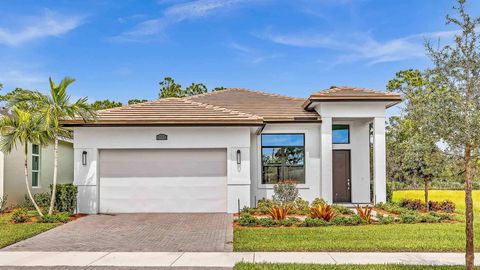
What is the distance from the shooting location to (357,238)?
9.98 m

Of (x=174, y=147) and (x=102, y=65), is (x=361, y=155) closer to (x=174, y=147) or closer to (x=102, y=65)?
(x=174, y=147)

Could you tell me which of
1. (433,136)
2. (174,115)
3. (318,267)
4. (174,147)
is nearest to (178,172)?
→ (174,147)

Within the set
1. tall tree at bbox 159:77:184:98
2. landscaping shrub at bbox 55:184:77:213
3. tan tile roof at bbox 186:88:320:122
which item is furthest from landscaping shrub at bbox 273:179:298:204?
tall tree at bbox 159:77:184:98

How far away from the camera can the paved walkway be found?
7879 mm

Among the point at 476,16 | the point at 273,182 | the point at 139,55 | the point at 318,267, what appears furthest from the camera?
the point at 139,55

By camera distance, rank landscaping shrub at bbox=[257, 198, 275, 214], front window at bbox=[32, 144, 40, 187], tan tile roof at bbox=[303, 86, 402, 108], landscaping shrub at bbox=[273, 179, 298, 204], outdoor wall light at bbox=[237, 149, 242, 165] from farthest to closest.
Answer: front window at bbox=[32, 144, 40, 187] → tan tile roof at bbox=[303, 86, 402, 108] → landscaping shrub at bbox=[273, 179, 298, 204] → outdoor wall light at bbox=[237, 149, 242, 165] → landscaping shrub at bbox=[257, 198, 275, 214]

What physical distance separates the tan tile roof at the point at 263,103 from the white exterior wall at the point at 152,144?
267 cm

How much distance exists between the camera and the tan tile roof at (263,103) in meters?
17.2

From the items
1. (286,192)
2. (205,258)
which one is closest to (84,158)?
(286,192)

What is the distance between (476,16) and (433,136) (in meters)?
1.94

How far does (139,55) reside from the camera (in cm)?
2228

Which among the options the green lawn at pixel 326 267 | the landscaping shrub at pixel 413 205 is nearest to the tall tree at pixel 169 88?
the landscaping shrub at pixel 413 205

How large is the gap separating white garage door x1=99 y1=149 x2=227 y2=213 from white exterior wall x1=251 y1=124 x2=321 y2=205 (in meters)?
2.20

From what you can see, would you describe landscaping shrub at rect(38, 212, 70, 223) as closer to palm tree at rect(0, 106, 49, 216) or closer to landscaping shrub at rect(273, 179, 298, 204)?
palm tree at rect(0, 106, 49, 216)
